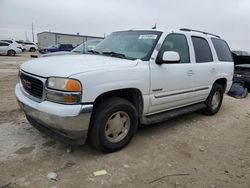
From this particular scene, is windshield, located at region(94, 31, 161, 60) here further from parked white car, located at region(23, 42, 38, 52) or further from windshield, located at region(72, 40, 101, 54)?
parked white car, located at region(23, 42, 38, 52)

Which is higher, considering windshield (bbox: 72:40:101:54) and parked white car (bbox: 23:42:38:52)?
windshield (bbox: 72:40:101:54)

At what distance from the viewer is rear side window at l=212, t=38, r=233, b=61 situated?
6.07m

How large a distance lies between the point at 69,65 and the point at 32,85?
2.06ft

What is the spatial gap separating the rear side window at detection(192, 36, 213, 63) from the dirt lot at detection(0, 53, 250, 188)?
1.42 m

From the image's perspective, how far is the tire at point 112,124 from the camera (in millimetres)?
3551

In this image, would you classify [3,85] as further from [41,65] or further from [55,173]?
[55,173]

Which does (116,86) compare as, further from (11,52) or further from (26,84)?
(11,52)

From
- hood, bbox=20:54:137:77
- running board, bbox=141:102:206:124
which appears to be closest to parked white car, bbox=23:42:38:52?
running board, bbox=141:102:206:124

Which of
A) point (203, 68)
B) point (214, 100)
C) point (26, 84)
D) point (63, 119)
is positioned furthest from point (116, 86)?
point (214, 100)

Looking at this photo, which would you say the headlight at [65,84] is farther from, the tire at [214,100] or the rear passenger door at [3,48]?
the rear passenger door at [3,48]

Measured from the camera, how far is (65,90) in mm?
3191

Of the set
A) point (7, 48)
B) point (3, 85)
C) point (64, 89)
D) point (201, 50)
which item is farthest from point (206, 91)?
point (7, 48)

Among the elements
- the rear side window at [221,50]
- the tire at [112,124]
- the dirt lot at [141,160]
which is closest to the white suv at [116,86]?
the tire at [112,124]

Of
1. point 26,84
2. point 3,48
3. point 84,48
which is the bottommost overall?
point 3,48
